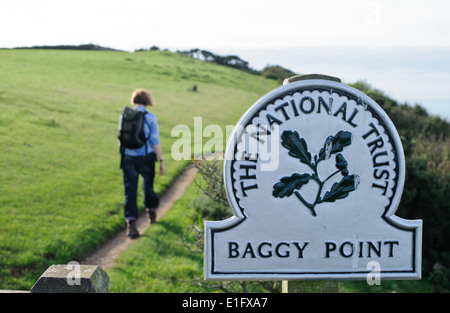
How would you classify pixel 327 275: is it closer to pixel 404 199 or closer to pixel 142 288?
pixel 142 288

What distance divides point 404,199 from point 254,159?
497cm

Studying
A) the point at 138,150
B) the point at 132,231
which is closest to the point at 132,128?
the point at 138,150

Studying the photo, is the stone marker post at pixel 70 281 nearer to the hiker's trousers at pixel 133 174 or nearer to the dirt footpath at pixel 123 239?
the dirt footpath at pixel 123 239

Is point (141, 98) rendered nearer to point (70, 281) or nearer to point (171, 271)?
point (171, 271)

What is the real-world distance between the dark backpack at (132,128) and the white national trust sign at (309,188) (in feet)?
12.7

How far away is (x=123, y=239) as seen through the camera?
21.6ft

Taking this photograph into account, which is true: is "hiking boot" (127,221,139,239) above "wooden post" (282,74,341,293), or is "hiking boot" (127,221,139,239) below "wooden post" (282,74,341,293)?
below

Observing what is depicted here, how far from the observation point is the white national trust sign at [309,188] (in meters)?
2.15

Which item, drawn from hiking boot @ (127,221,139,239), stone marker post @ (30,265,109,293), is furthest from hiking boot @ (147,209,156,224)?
stone marker post @ (30,265,109,293)

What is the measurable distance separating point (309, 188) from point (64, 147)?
11.2 meters

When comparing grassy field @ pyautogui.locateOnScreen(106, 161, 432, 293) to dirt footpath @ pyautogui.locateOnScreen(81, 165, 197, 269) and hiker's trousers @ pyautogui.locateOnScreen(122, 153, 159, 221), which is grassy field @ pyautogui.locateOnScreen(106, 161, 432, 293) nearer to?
dirt footpath @ pyautogui.locateOnScreen(81, 165, 197, 269)

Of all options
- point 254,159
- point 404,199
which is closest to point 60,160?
point 404,199

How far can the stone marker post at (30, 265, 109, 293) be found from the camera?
6.62 ft

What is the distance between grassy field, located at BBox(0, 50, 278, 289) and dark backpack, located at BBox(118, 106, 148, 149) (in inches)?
65.1
